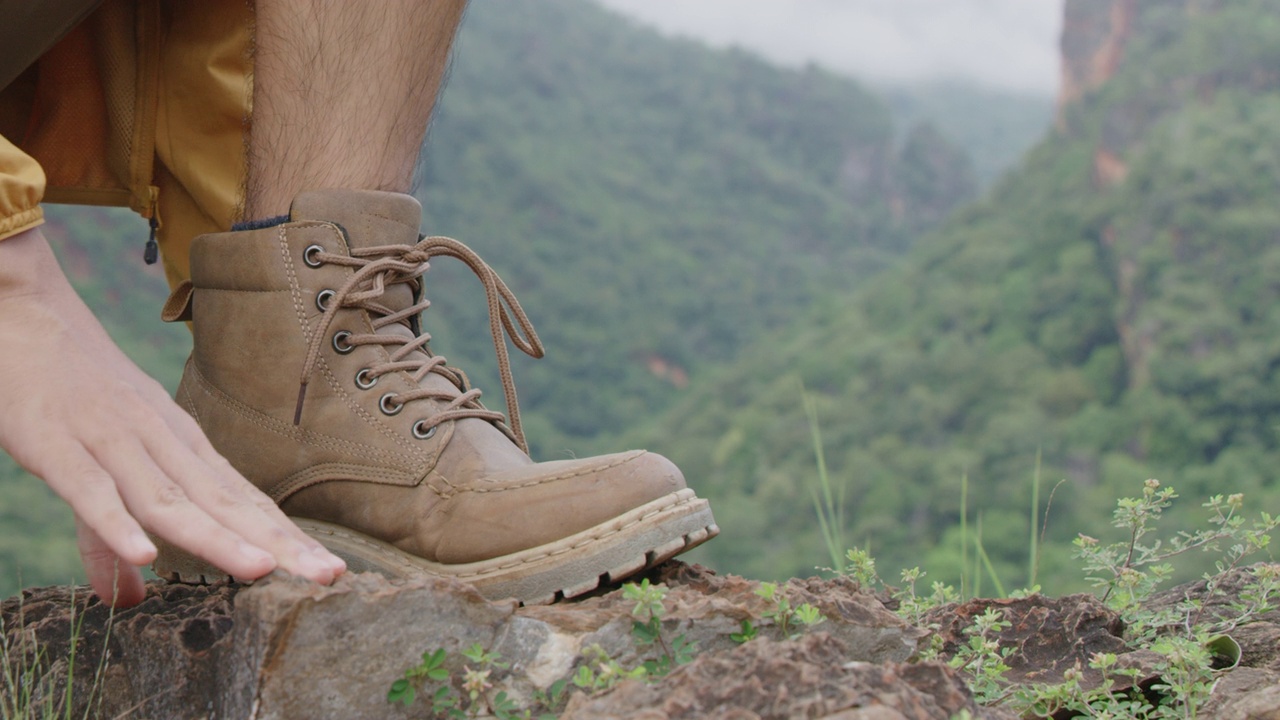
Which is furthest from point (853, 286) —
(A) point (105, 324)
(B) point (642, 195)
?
(A) point (105, 324)

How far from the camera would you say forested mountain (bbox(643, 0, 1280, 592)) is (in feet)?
98.6

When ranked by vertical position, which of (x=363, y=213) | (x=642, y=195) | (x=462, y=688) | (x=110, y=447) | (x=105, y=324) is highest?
(x=363, y=213)

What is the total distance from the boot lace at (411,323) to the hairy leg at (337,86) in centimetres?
12

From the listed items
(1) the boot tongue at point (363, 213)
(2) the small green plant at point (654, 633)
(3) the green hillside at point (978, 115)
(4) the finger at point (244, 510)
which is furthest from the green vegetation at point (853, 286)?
(3) the green hillside at point (978, 115)

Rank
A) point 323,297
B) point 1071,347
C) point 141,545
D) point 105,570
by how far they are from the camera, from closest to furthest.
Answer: point 141,545
point 105,570
point 323,297
point 1071,347

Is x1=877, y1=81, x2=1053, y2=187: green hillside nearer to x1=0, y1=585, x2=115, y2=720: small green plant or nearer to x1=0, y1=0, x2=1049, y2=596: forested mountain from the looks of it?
x1=0, y1=0, x2=1049, y2=596: forested mountain

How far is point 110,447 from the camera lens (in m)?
1.17

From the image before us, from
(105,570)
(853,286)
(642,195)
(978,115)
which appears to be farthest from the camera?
(978,115)

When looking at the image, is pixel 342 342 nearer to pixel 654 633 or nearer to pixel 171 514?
pixel 171 514

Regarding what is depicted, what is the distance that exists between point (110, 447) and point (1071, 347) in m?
42.4

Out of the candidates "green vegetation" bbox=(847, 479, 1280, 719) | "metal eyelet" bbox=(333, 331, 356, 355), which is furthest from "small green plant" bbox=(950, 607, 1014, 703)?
"metal eyelet" bbox=(333, 331, 356, 355)

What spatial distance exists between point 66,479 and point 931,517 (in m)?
31.7

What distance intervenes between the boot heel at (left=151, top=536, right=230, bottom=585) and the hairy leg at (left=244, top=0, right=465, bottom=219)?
497 millimetres

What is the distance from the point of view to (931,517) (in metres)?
31.2
